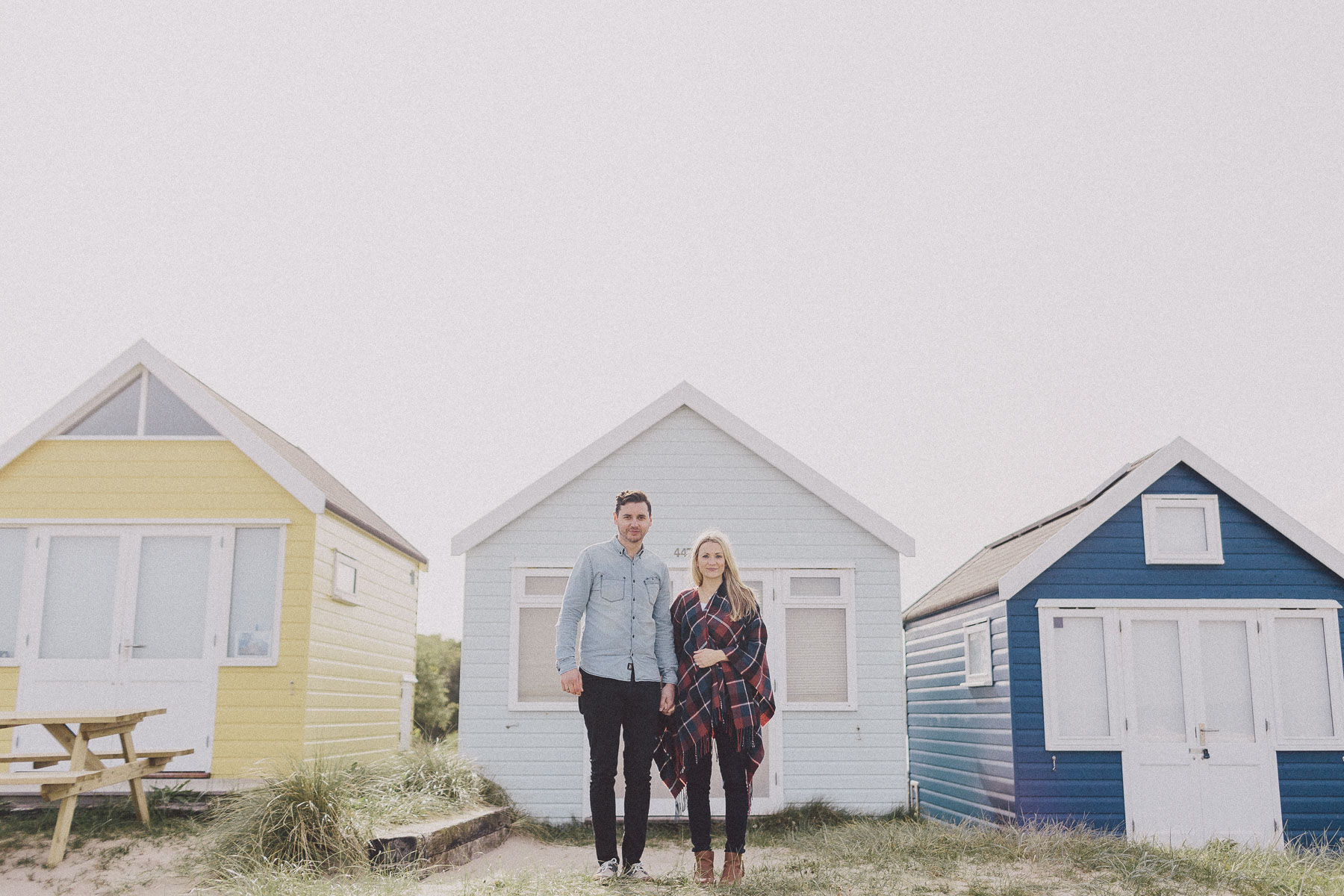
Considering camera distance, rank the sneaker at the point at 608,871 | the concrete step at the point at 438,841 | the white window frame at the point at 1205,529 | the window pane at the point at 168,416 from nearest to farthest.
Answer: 1. the sneaker at the point at 608,871
2. the concrete step at the point at 438,841
3. the window pane at the point at 168,416
4. the white window frame at the point at 1205,529

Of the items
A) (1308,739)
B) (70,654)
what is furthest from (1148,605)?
(70,654)

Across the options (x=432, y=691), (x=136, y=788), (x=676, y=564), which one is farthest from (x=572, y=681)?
(x=432, y=691)

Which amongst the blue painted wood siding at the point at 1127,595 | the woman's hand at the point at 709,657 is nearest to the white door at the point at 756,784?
the blue painted wood siding at the point at 1127,595

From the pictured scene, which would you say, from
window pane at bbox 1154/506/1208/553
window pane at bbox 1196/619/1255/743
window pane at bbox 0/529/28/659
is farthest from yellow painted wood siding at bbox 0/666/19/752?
window pane at bbox 1196/619/1255/743

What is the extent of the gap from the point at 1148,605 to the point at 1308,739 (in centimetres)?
194

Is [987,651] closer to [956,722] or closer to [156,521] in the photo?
[956,722]

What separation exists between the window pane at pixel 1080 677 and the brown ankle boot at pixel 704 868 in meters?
5.59

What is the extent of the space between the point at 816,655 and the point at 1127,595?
121 inches

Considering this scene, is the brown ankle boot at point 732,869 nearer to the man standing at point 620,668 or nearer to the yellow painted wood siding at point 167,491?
the man standing at point 620,668

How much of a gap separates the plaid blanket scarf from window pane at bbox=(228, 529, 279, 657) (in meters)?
5.35

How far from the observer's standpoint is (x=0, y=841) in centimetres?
804

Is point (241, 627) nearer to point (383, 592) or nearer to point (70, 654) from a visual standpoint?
point (70, 654)

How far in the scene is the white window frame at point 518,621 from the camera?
35.2 feet

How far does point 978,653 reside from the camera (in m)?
11.4
